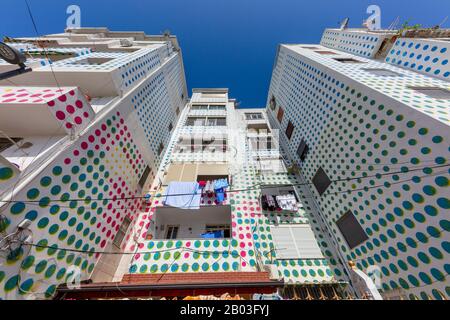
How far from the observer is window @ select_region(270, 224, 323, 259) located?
7438 millimetres

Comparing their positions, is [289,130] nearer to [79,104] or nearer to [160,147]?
[160,147]

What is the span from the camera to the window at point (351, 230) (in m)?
6.45

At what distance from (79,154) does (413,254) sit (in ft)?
41.2

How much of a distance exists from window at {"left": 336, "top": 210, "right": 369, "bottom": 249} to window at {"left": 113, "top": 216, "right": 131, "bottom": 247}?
11039 millimetres

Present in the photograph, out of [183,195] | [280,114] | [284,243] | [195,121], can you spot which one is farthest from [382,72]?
[195,121]

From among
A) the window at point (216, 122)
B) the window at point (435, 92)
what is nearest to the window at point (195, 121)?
the window at point (216, 122)

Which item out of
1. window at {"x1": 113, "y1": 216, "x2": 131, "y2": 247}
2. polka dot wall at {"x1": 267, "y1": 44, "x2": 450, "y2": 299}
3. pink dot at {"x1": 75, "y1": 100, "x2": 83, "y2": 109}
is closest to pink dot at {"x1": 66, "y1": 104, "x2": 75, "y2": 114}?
pink dot at {"x1": 75, "y1": 100, "x2": 83, "y2": 109}

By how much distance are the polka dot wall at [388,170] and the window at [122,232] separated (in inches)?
428

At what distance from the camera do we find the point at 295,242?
784 centimetres

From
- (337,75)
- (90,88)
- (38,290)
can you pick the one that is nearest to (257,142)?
(337,75)


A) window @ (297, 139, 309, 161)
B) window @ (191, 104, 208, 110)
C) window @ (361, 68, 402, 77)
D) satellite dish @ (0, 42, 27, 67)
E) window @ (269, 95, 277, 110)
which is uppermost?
window @ (269, 95, 277, 110)

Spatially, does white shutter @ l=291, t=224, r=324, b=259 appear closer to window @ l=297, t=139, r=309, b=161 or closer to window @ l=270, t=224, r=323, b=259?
window @ l=270, t=224, r=323, b=259

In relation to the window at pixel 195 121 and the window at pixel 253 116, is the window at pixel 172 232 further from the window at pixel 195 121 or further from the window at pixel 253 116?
the window at pixel 253 116
